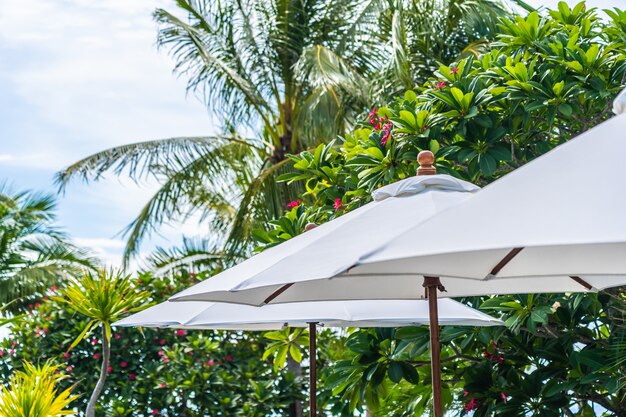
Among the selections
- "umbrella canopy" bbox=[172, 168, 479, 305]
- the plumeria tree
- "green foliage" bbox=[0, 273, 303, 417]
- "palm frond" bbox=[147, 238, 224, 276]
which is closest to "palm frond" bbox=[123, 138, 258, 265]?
"palm frond" bbox=[147, 238, 224, 276]

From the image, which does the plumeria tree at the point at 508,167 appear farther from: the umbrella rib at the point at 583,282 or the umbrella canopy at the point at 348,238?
the umbrella canopy at the point at 348,238

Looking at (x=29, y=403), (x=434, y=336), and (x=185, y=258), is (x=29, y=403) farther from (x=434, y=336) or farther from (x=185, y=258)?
(x=185, y=258)

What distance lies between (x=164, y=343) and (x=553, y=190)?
355 inches

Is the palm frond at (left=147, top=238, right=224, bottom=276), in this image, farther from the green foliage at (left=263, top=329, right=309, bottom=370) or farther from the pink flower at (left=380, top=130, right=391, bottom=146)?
the pink flower at (left=380, top=130, right=391, bottom=146)

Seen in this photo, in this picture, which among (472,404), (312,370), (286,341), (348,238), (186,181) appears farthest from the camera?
(186,181)

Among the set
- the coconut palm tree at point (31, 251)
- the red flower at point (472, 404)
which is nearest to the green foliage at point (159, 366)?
the red flower at point (472, 404)

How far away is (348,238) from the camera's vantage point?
3131 millimetres

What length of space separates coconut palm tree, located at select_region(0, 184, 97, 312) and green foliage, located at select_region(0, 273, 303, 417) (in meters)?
8.81

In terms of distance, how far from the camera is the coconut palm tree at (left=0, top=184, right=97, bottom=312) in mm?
19500

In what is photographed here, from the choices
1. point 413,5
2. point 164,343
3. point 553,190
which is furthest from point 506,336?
point 413,5

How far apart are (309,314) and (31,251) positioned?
666 inches

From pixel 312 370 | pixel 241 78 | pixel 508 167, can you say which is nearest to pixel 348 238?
pixel 312 370

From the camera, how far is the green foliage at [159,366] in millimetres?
9906

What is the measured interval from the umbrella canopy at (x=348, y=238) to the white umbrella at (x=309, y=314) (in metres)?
0.88
